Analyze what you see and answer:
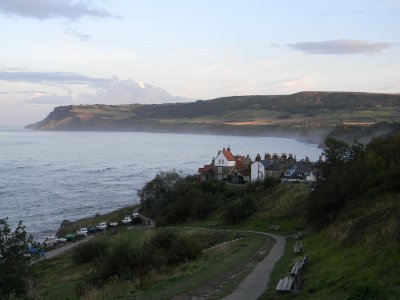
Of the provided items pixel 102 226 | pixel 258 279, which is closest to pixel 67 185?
pixel 102 226

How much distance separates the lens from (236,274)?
1970cm

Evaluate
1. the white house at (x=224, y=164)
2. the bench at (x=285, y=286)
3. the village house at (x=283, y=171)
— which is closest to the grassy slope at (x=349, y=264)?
the bench at (x=285, y=286)

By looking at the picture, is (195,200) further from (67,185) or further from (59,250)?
(67,185)

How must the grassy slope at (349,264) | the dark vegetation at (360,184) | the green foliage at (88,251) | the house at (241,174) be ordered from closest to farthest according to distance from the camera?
the grassy slope at (349,264) < the dark vegetation at (360,184) < the green foliage at (88,251) < the house at (241,174)

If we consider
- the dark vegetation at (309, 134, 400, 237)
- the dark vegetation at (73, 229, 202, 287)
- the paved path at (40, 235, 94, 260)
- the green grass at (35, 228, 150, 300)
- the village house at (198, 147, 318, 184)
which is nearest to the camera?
the dark vegetation at (73, 229, 202, 287)

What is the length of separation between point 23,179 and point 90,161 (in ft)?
148

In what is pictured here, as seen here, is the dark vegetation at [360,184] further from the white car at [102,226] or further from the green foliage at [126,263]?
the white car at [102,226]

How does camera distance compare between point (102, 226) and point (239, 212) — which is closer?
point (239, 212)

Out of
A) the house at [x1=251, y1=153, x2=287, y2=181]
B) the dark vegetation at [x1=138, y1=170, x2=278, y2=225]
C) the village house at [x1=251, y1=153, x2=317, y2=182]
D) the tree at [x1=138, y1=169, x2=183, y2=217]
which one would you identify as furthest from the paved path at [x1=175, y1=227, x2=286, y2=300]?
the house at [x1=251, y1=153, x2=287, y2=181]

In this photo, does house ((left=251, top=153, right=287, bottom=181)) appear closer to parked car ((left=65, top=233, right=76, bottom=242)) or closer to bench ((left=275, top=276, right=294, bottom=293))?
parked car ((left=65, top=233, right=76, bottom=242))

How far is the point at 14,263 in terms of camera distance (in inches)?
703

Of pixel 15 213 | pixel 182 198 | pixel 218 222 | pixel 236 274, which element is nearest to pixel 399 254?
pixel 236 274

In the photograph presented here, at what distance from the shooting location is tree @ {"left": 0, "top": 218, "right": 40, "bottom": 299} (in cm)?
1722

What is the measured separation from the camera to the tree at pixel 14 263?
17.2m
